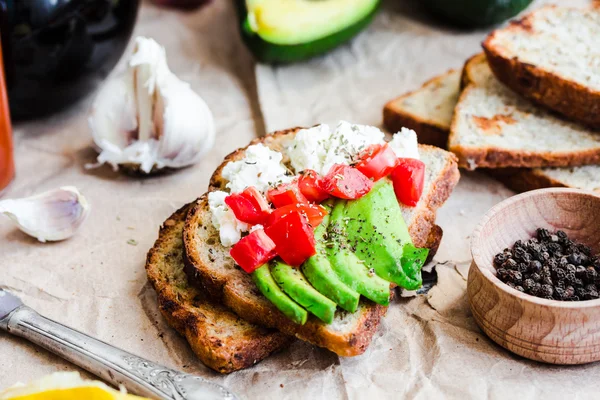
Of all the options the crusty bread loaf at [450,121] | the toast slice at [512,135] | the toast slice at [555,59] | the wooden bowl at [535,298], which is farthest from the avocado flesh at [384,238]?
the toast slice at [555,59]

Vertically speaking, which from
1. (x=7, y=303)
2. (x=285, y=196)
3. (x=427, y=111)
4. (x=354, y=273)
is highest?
(x=285, y=196)

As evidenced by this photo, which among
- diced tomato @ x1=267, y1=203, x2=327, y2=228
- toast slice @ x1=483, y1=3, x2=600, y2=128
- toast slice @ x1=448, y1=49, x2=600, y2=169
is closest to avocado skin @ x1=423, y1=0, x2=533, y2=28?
toast slice @ x1=483, y1=3, x2=600, y2=128

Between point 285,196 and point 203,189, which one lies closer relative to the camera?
point 285,196

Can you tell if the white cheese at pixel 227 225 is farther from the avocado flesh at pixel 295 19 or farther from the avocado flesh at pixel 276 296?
the avocado flesh at pixel 295 19

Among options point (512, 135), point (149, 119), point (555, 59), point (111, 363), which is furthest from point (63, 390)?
point (555, 59)

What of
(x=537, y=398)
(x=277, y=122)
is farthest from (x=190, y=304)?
(x=277, y=122)

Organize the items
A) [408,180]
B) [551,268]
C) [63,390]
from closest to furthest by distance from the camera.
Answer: [63,390]
[551,268]
[408,180]

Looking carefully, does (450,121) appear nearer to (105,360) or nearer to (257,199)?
(257,199)
